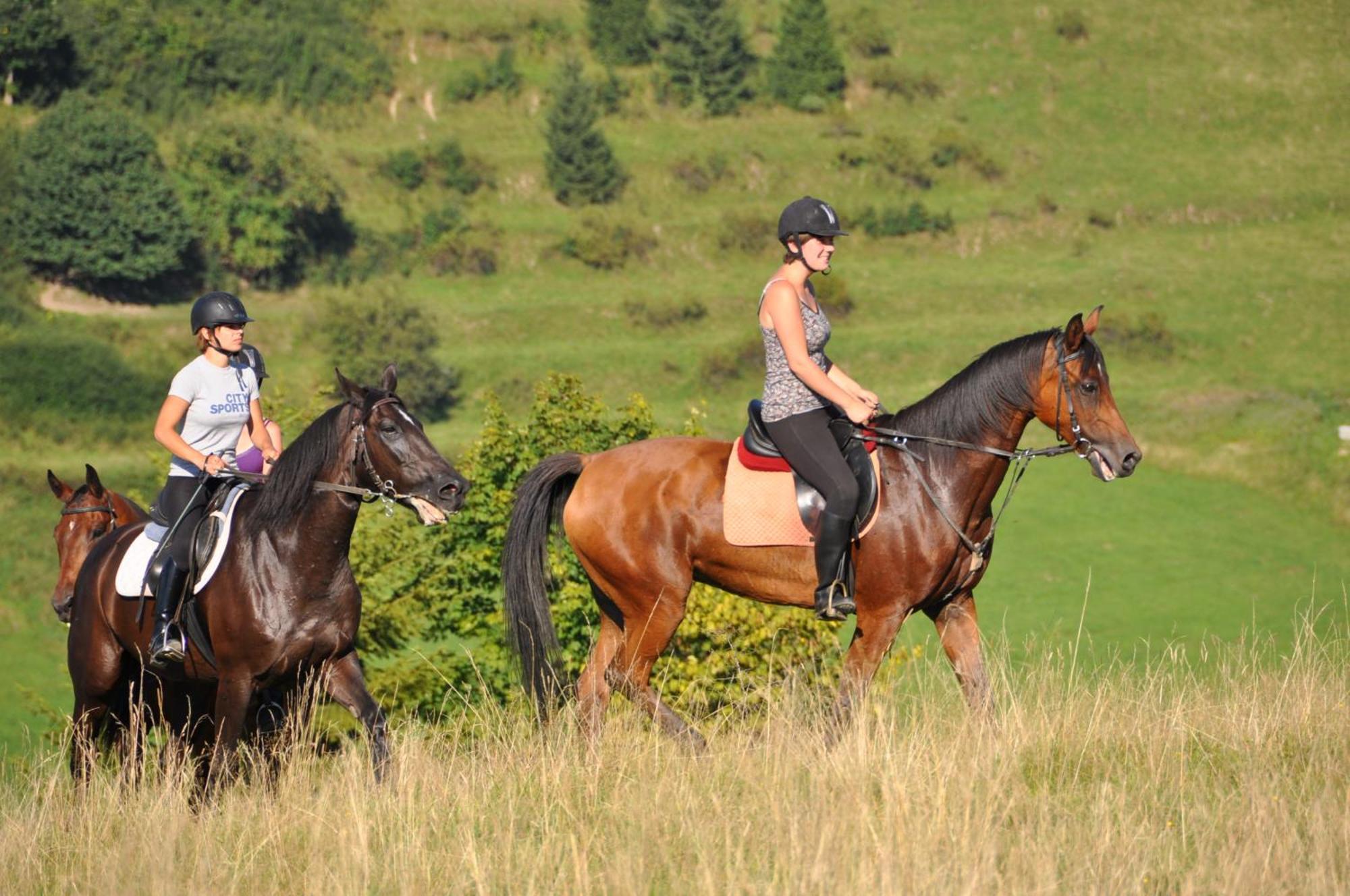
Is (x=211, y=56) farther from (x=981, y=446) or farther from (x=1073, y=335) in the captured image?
(x=1073, y=335)

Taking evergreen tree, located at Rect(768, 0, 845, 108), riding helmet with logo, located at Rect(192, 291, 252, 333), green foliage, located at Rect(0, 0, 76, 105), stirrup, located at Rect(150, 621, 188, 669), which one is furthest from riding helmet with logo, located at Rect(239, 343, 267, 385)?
evergreen tree, located at Rect(768, 0, 845, 108)

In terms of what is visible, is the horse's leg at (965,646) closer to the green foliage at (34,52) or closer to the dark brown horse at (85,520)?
the dark brown horse at (85,520)

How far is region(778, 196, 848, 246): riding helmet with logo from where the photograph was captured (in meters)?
8.79

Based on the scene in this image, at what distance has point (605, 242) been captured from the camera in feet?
242

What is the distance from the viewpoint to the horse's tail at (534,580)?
9.95 meters

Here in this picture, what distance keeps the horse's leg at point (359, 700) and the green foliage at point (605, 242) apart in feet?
215

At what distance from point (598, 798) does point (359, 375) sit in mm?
52908

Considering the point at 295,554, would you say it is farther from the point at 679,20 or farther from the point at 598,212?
the point at 679,20

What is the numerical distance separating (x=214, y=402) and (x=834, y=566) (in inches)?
152

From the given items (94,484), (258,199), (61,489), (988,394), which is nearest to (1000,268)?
(258,199)

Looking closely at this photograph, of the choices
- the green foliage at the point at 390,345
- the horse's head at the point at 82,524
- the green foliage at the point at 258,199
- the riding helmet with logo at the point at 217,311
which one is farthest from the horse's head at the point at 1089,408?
the green foliage at the point at 258,199

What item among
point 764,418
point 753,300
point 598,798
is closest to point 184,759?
point 598,798

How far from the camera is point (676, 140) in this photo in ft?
282

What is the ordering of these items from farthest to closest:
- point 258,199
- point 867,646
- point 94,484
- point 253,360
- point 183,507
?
1. point 258,199
2. point 94,484
3. point 253,360
4. point 183,507
5. point 867,646
